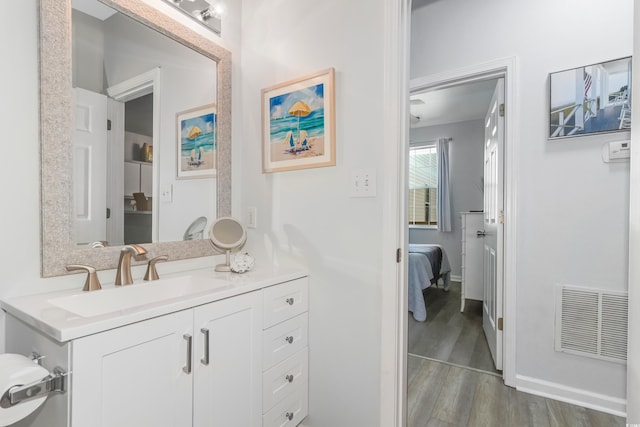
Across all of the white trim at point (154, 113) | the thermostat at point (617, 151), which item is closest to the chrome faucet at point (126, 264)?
the white trim at point (154, 113)

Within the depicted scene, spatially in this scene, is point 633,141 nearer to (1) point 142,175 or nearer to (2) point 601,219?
(2) point 601,219

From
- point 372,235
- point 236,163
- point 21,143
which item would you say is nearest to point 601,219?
point 372,235

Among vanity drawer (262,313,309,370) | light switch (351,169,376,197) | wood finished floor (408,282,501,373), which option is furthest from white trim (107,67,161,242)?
wood finished floor (408,282,501,373)

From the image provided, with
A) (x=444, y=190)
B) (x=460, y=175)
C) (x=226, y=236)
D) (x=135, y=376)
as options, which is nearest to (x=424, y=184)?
(x=444, y=190)

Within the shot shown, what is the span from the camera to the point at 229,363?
44.4 inches

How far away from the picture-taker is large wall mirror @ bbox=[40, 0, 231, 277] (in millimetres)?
1105

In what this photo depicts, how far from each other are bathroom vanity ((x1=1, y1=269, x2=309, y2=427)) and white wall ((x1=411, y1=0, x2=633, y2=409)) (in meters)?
1.55

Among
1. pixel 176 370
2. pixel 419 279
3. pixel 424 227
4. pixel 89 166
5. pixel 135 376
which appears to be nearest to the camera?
pixel 135 376

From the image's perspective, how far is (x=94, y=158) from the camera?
1234mm

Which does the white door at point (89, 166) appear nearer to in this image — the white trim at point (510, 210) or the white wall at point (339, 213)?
the white wall at point (339, 213)

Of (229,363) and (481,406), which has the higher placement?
(229,363)

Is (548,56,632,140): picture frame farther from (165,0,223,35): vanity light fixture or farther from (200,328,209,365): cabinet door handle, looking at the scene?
(200,328,209,365): cabinet door handle

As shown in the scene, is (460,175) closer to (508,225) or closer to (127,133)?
(508,225)

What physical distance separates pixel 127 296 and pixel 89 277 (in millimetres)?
151
